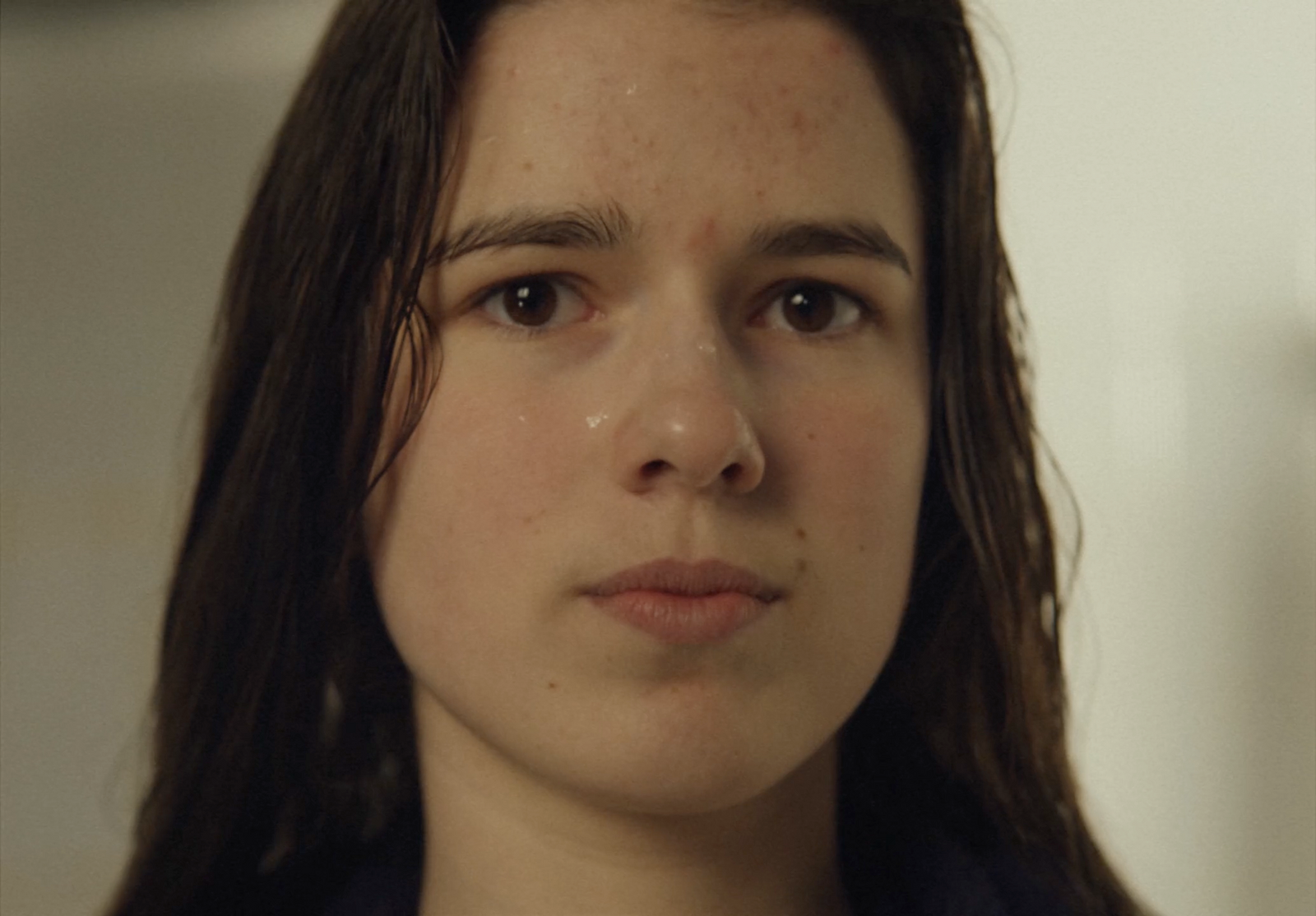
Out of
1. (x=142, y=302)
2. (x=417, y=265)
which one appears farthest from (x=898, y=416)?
(x=142, y=302)

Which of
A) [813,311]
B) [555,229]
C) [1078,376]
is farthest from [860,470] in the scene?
[1078,376]

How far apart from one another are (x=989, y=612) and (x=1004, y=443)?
102 mm

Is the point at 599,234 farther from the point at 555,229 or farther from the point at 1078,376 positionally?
the point at 1078,376

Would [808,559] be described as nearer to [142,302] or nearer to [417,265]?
[417,265]

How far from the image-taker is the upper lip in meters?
0.70

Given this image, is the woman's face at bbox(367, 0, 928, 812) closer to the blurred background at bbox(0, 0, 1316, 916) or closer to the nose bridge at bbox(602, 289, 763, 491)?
the nose bridge at bbox(602, 289, 763, 491)

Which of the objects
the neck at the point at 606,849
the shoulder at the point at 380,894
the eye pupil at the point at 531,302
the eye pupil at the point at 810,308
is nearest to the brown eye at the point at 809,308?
the eye pupil at the point at 810,308

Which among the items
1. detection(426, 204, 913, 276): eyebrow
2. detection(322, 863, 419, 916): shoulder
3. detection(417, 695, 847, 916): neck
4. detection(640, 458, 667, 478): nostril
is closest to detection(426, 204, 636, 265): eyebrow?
detection(426, 204, 913, 276): eyebrow

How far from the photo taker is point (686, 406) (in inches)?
27.1

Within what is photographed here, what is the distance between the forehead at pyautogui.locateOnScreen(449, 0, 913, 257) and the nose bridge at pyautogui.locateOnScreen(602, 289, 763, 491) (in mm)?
56

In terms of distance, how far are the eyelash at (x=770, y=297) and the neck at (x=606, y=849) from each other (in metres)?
0.22

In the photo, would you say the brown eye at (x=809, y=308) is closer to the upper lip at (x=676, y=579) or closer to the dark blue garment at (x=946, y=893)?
the upper lip at (x=676, y=579)

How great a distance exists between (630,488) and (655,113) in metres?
0.18

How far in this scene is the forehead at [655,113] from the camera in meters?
0.73
